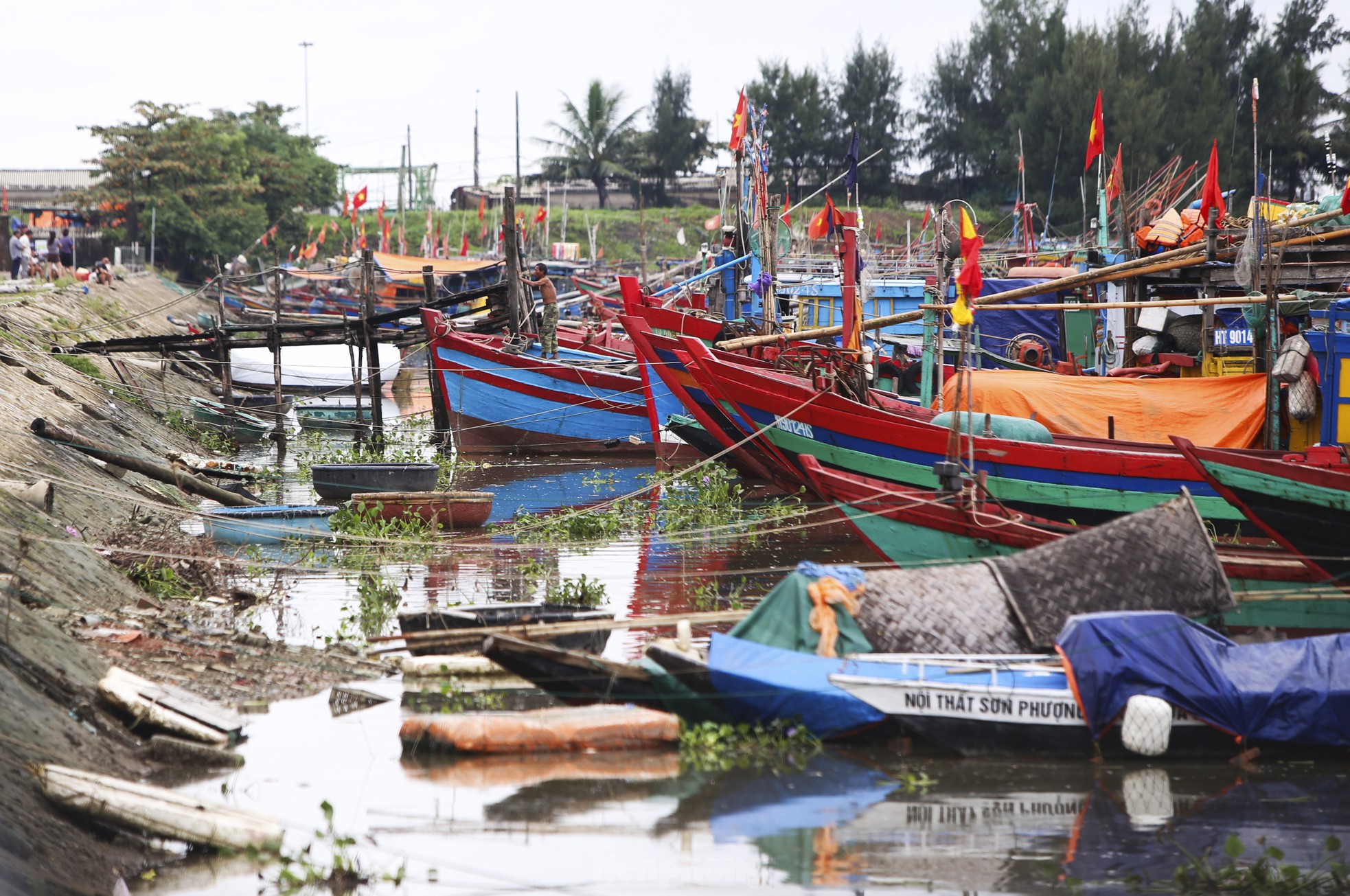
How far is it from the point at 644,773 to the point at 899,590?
216cm

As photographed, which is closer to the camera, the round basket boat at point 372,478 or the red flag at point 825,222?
the round basket boat at point 372,478

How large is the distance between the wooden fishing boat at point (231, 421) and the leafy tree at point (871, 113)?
142 ft

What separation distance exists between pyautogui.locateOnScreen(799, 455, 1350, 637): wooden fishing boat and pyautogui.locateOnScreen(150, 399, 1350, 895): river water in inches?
75.9

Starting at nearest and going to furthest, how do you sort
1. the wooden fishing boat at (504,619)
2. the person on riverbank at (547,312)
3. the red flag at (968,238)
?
the wooden fishing boat at (504,619) < the red flag at (968,238) < the person on riverbank at (547,312)

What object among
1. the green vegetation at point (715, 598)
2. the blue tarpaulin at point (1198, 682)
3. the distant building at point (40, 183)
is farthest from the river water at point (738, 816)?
the distant building at point (40, 183)

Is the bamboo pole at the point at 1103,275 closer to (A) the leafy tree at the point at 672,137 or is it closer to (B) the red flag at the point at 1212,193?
(B) the red flag at the point at 1212,193

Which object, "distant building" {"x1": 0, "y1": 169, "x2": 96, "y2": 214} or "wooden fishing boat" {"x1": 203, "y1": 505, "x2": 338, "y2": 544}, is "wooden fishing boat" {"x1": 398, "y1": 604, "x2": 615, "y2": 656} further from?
"distant building" {"x1": 0, "y1": 169, "x2": 96, "y2": 214}

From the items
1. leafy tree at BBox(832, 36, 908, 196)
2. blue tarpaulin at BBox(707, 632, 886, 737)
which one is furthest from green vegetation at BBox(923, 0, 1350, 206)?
blue tarpaulin at BBox(707, 632, 886, 737)

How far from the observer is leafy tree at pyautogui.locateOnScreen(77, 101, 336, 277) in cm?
4334

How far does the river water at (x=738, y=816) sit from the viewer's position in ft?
21.3

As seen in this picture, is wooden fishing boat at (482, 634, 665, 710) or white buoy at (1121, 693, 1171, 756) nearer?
white buoy at (1121, 693, 1171, 756)

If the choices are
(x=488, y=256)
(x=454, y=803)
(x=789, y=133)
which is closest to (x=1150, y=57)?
(x=789, y=133)

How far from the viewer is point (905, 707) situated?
7699 mm

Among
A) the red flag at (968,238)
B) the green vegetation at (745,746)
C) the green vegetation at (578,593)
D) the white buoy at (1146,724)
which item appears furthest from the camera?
the green vegetation at (578,593)
